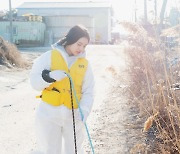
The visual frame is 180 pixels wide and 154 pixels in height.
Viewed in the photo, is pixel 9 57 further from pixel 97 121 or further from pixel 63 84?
pixel 63 84

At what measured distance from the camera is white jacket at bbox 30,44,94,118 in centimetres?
368

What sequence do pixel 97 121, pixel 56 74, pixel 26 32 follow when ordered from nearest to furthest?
1. pixel 56 74
2. pixel 97 121
3. pixel 26 32

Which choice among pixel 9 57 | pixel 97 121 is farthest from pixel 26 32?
pixel 97 121

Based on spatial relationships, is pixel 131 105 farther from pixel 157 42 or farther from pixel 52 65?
pixel 52 65

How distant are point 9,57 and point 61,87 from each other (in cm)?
1567

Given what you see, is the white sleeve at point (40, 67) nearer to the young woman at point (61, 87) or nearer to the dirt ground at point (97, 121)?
the young woman at point (61, 87)

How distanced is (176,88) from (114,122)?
6.07 ft

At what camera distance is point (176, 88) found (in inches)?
209

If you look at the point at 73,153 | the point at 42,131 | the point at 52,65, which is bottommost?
the point at 73,153

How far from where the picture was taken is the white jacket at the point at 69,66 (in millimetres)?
3684

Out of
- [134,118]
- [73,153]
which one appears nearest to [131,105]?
[134,118]

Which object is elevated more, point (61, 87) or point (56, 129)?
point (61, 87)

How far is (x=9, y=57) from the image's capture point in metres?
18.9

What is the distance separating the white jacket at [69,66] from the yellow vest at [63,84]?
0.04 metres
